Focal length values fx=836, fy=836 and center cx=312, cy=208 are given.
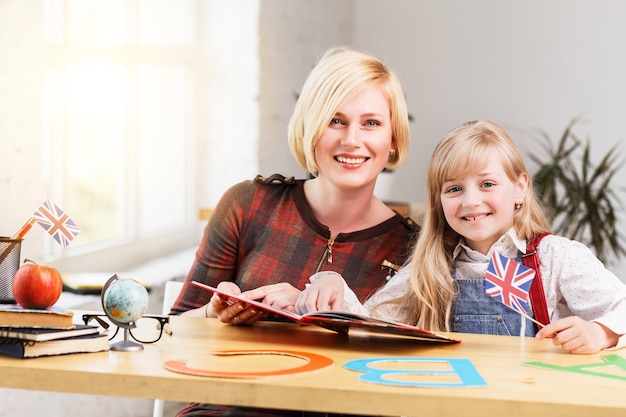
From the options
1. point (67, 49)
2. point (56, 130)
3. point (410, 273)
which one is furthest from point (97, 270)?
point (410, 273)

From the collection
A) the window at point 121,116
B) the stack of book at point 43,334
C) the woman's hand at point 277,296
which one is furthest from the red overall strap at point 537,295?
the window at point 121,116

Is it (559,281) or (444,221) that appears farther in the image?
(444,221)

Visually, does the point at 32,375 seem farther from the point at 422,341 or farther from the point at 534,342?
the point at 534,342

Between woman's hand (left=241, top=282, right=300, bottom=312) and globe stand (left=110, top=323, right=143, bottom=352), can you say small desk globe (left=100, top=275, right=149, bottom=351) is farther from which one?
woman's hand (left=241, top=282, right=300, bottom=312)

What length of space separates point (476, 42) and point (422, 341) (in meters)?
3.87

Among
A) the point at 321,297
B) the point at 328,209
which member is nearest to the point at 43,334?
the point at 321,297

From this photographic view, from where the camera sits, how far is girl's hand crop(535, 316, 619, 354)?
1.50m

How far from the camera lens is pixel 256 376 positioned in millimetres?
1250

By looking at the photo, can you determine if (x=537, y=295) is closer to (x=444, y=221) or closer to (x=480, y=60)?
(x=444, y=221)

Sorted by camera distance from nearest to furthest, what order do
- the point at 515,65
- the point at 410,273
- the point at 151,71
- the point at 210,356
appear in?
1. the point at 210,356
2. the point at 410,273
3. the point at 151,71
4. the point at 515,65

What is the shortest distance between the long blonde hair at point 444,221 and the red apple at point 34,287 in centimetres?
→ 85

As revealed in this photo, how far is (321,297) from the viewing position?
5.63ft

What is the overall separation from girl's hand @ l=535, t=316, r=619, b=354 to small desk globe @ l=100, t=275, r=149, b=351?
2.36 ft

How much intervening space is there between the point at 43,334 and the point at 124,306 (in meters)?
0.15
